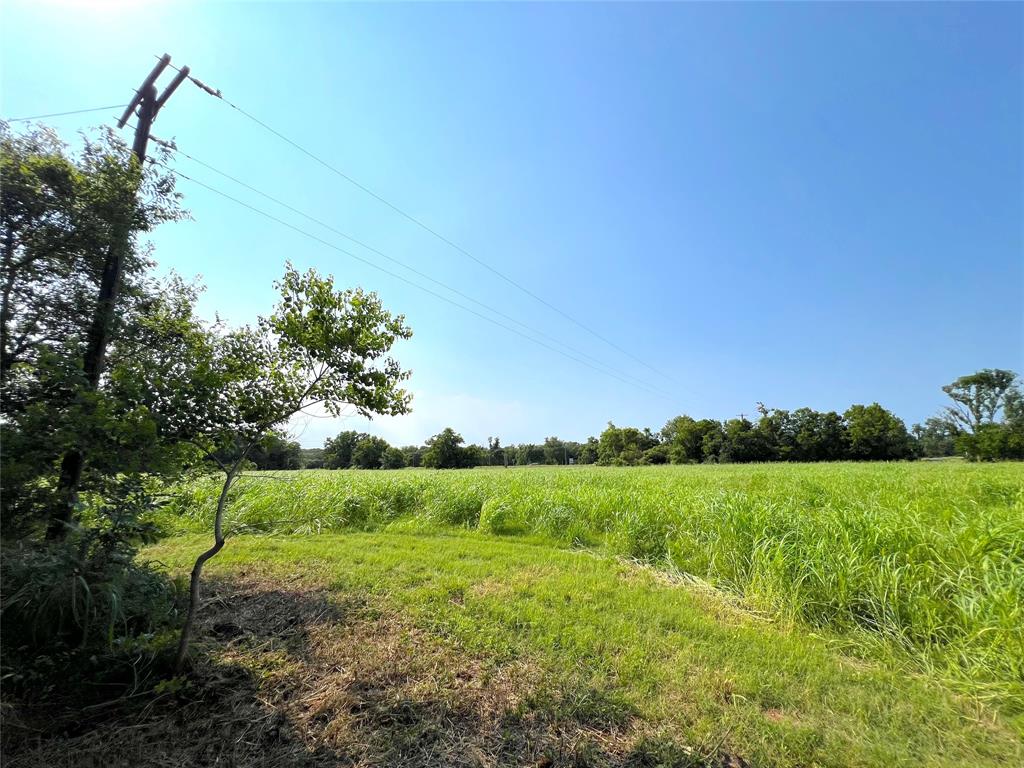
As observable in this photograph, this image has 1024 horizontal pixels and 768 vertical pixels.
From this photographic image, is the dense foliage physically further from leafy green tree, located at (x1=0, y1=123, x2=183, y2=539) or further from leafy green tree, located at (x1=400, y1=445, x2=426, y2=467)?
leafy green tree, located at (x1=400, y1=445, x2=426, y2=467)

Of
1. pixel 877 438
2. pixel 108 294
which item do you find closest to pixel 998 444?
pixel 877 438

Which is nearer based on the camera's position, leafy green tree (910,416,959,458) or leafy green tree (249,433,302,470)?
leafy green tree (249,433,302,470)

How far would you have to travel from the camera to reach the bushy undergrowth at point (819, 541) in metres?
3.34

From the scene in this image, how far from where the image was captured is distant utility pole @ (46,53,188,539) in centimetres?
267

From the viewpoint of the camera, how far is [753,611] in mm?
4395

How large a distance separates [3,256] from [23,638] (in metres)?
2.88

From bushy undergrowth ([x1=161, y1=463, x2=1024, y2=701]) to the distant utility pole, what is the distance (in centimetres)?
61

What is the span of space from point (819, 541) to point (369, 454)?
55.8 meters

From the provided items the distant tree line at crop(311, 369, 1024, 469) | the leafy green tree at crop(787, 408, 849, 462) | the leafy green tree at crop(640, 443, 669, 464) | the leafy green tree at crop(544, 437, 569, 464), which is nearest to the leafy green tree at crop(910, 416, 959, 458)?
the distant tree line at crop(311, 369, 1024, 469)

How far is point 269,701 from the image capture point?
2.67 metres

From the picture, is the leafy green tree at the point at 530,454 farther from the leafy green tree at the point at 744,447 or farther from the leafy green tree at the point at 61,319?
the leafy green tree at the point at 61,319

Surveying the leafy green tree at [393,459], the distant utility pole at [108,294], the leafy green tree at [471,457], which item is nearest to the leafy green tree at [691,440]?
the leafy green tree at [471,457]

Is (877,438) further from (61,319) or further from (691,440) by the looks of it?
(61,319)

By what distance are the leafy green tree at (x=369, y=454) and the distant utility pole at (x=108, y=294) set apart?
1977 inches
